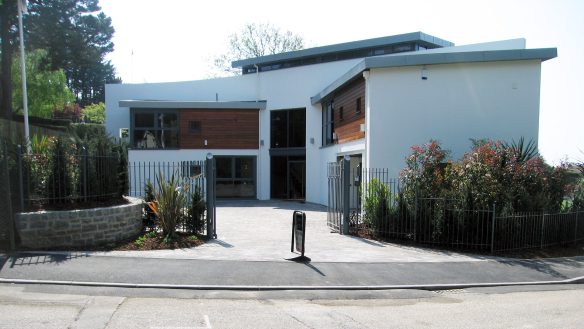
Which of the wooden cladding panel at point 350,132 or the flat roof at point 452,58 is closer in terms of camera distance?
the flat roof at point 452,58

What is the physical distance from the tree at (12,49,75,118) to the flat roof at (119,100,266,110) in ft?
30.9

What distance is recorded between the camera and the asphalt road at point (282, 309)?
17.3ft

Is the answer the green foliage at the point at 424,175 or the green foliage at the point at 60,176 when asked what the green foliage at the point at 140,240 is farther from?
the green foliage at the point at 424,175

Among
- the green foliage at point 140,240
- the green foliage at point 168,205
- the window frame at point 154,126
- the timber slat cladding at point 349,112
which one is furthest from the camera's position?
the window frame at point 154,126

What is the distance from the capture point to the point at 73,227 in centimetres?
896

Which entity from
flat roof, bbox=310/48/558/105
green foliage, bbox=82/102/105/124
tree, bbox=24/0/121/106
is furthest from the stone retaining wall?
green foliage, bbox=82/102/105/124

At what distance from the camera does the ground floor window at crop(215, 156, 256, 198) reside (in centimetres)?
2406

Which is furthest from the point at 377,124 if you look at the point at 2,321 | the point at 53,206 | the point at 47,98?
the point at 47,98

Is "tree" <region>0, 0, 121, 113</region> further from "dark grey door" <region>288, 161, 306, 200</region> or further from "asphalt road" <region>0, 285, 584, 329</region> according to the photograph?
"asphalt road" <region>0, 285, 584, 329</region>

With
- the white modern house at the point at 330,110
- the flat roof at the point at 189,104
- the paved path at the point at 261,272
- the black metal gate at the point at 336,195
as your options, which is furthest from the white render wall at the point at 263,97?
the paved path at the point at 261,272

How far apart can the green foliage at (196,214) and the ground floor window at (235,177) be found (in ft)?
A: 42.2

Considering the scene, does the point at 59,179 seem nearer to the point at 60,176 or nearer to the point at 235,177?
the point at 60,176

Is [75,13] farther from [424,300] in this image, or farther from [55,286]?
[424,300]

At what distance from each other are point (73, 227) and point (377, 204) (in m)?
7.17
